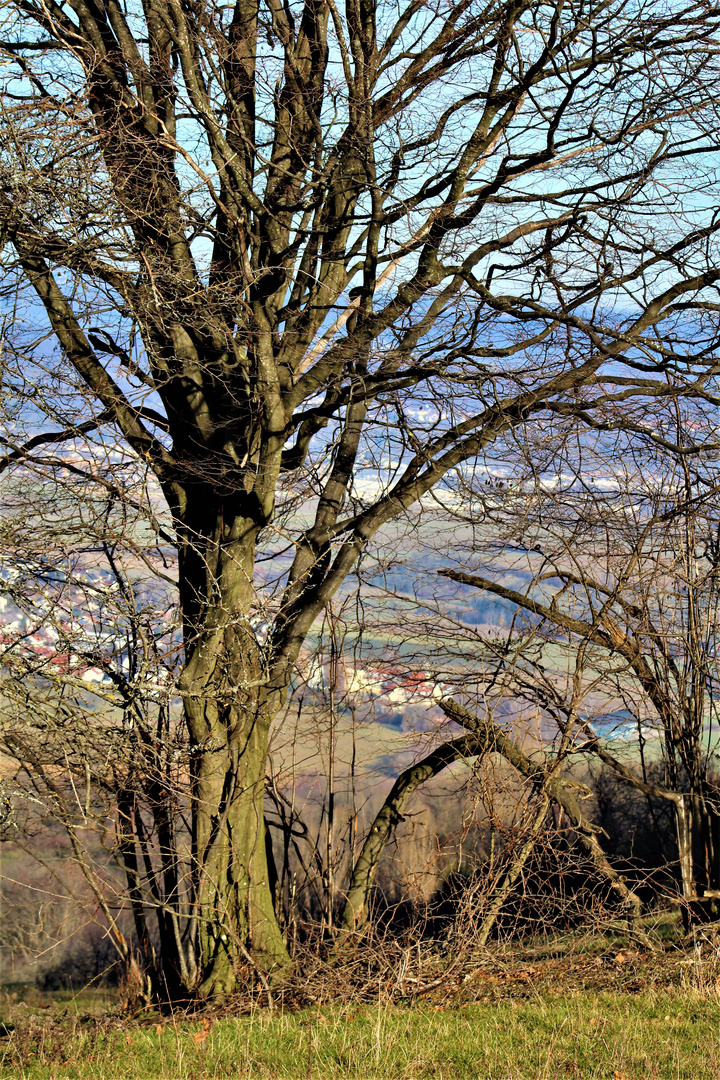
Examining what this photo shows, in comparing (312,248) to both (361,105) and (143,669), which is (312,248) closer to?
(361,105)

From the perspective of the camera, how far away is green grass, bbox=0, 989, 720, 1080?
4.03 metres

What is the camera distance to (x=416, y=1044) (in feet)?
14.5

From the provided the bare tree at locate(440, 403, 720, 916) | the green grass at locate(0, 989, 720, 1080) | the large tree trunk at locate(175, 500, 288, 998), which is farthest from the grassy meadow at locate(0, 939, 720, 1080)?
the bare tree at locate(440, 403, 720, 916)

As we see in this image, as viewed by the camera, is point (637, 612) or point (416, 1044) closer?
point (416, 1044)

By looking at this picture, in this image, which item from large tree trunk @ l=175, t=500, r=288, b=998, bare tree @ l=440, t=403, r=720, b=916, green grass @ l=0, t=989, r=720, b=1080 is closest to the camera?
green grass @ l=0, t=989, r=720, b=1080

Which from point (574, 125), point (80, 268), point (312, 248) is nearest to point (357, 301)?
point (312, 248)

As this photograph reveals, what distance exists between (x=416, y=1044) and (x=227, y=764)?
294 centimetres

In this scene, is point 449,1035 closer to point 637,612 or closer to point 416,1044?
point 416,1044

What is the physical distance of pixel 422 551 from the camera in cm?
838

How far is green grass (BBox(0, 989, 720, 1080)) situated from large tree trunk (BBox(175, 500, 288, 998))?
40.5 inches

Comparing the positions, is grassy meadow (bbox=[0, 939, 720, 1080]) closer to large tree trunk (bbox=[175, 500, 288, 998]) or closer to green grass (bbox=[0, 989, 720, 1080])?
green grass (bbox=[0, 989, 720, 1080])

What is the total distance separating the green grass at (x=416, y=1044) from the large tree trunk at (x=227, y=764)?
1.03 m

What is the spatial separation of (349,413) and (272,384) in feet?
3.21

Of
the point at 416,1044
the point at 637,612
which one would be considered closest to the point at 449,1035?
the point at 416,1044
